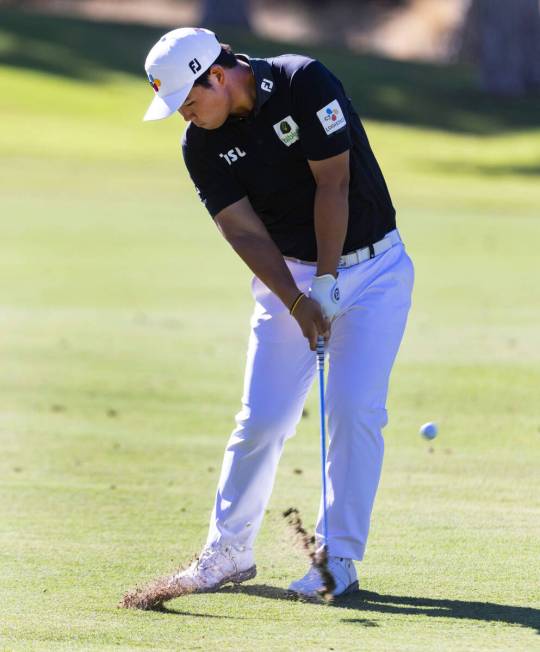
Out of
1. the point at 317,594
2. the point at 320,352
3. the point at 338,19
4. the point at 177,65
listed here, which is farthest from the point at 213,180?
the point at 338,19

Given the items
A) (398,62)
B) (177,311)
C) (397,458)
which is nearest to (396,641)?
(397,458)

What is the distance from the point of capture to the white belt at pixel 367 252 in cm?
580

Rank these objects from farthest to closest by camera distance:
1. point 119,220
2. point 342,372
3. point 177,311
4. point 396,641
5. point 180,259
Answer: point 119,220 < point 180,259 < point 177,311 < point 342,372 < point 396,641

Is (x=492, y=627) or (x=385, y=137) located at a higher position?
(x=385, y=137)

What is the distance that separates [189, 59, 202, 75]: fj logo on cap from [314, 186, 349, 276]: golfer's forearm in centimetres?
59

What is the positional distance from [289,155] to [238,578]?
5.13 ft

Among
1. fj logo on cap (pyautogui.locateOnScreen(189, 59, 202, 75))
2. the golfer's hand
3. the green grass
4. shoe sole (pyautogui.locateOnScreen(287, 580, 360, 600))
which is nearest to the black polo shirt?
fj logo on cap (pyautogui.locateOnScreen(189, 59, 202, 75))

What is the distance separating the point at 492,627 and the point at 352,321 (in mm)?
1252

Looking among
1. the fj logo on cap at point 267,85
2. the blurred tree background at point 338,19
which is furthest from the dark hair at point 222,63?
the blurred tree background at point 338,19

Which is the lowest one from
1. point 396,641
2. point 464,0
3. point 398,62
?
point 396,641

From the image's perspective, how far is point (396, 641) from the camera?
4973mm

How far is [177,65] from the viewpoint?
5.45 metres

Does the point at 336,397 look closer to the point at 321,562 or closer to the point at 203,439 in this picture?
the point at 321,562

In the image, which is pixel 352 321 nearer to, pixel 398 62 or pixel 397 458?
pixel 397 458
